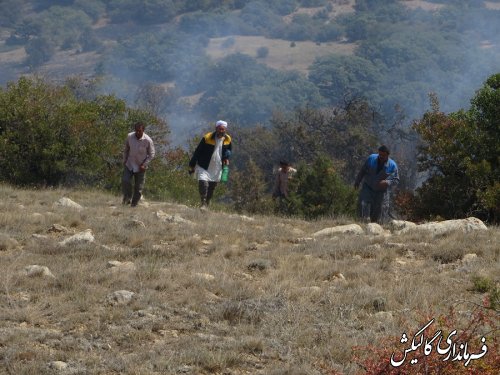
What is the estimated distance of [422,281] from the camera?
7.84 meters

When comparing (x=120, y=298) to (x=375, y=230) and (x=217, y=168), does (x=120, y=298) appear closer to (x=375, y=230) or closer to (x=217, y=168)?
(x=375, y=230)

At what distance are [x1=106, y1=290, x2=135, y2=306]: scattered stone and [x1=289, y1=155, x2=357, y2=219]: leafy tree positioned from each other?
10.8m

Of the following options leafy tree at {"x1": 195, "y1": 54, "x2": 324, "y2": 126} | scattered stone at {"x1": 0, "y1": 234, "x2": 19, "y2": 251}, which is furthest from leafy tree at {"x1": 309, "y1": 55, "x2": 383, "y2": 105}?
scattered stone at {"x1": 0, "y1": 234, "x2": 19, "y2": 251}

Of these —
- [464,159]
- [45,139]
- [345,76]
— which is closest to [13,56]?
[345,76]

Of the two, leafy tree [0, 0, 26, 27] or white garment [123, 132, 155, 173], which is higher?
white garment [123, 132, 155, 173]

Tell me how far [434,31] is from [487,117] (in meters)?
133

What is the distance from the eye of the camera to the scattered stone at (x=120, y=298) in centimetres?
681

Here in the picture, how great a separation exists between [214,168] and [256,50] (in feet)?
434

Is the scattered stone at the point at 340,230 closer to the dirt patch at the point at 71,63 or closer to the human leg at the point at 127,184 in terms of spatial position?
the human leg at the point at 127,184

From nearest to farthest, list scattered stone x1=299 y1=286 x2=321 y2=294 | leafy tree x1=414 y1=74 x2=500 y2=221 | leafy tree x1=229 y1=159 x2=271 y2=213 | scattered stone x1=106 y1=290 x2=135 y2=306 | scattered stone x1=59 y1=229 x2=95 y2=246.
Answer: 1. scattered stone x1=106 y1=290 x2=135 y2=306
2. scattered stone x1=299 y1=286 x2=321 y2=294
3. scattered stone x1=59 y1=229 x2=95 y2=246
4. leafy tree x1=414 y1=74 x2=500 y2=221
5. leafy tree x1=229 y1=159 x2=271 y2=213

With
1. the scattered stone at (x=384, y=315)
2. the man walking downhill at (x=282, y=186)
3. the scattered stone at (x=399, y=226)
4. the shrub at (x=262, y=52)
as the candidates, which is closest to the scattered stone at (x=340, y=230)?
the scattered stone at (x=399, y=226)

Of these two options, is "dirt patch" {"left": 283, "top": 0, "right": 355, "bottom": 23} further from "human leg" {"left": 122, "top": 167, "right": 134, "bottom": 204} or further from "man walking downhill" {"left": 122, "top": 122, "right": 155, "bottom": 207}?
"man walking downhill" {"left": 122, "top": 122, "right": 155, "bottom": 207}

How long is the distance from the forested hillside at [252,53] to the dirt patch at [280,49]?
268 mm

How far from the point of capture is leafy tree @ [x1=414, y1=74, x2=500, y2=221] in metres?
13.9
